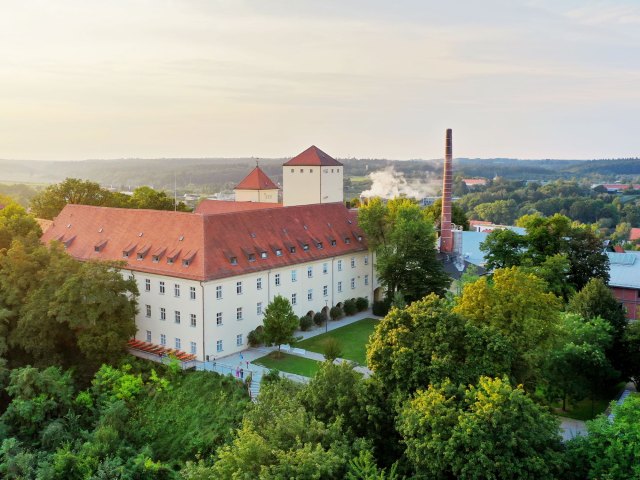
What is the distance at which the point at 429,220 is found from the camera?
50219mm

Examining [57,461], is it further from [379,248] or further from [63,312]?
[379,248]

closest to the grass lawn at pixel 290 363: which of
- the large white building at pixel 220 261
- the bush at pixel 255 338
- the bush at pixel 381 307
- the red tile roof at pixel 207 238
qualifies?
the bush at pixel 255 338

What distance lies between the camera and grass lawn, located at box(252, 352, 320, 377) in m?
37.2

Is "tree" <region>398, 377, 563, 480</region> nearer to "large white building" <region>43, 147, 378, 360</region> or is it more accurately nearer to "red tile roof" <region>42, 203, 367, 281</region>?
"large white building" <region>43, 147, 378, 360</region>

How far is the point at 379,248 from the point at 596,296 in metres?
18.0

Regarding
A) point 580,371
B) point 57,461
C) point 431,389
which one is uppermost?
point 431,389

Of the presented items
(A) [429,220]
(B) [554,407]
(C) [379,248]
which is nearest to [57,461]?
(B) [554,407]

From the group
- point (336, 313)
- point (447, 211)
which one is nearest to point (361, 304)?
point (336, 313)

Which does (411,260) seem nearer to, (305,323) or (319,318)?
(319,318)

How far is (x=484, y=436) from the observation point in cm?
1964

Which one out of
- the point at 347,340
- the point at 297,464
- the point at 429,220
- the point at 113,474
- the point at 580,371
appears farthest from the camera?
the point at 429,220

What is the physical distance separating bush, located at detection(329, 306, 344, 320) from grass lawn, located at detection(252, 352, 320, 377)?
8.62m

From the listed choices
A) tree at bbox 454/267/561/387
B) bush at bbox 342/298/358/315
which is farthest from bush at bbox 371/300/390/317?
tree at bbox 454/267/561/387

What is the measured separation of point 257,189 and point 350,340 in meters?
31.8
